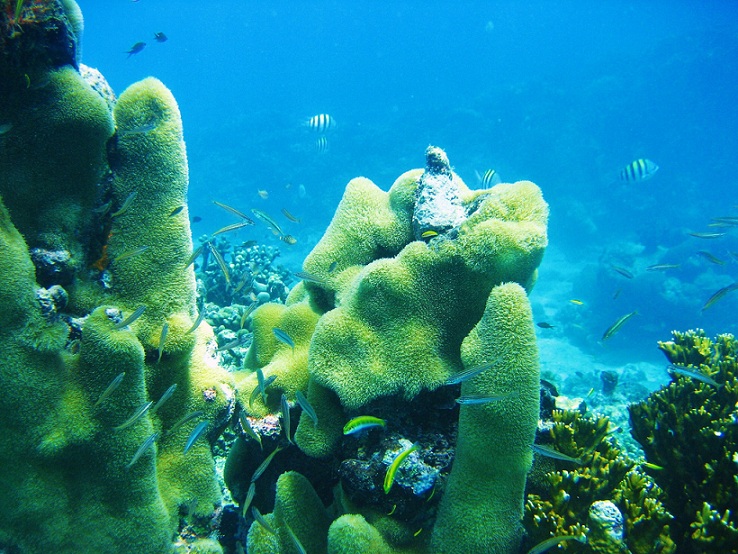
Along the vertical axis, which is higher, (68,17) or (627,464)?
(68,17)

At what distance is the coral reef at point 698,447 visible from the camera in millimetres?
2387

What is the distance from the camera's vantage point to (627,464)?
2.71m

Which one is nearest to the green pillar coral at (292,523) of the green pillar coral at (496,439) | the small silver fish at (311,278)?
the green pillar coral at (496,439)

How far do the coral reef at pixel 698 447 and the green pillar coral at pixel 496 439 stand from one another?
115cm

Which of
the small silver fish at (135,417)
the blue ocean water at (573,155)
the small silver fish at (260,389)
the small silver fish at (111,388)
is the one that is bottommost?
the small silver fish at (135,417)

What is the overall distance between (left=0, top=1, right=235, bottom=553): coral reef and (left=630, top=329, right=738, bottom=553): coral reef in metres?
3.35

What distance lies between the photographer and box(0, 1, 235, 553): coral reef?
244 centimetres

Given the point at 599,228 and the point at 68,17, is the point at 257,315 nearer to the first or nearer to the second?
the point at 68,17

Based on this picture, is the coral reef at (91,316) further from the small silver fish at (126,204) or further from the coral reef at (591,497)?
the coral reef at (591,497)

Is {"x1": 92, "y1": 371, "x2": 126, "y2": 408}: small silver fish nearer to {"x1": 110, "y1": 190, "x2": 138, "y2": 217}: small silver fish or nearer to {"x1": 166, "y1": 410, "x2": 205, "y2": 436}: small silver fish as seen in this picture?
{"x1": 166, "y1": 410, "x2": 205, "y2": 436}: small silver fish

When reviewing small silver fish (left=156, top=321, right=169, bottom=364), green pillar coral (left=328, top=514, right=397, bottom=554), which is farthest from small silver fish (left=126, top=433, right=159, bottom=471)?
green pillar coral (left=328, top=514, right=397, bottom=554)

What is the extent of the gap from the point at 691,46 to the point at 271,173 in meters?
50.0

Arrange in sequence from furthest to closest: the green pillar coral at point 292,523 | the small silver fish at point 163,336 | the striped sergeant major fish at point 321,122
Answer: the striped sergeant major fish at point 321,122, the small silver fish at point 163,336, the green pillar coral at point 292,523

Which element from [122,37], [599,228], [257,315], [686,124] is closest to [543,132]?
[599,228]
